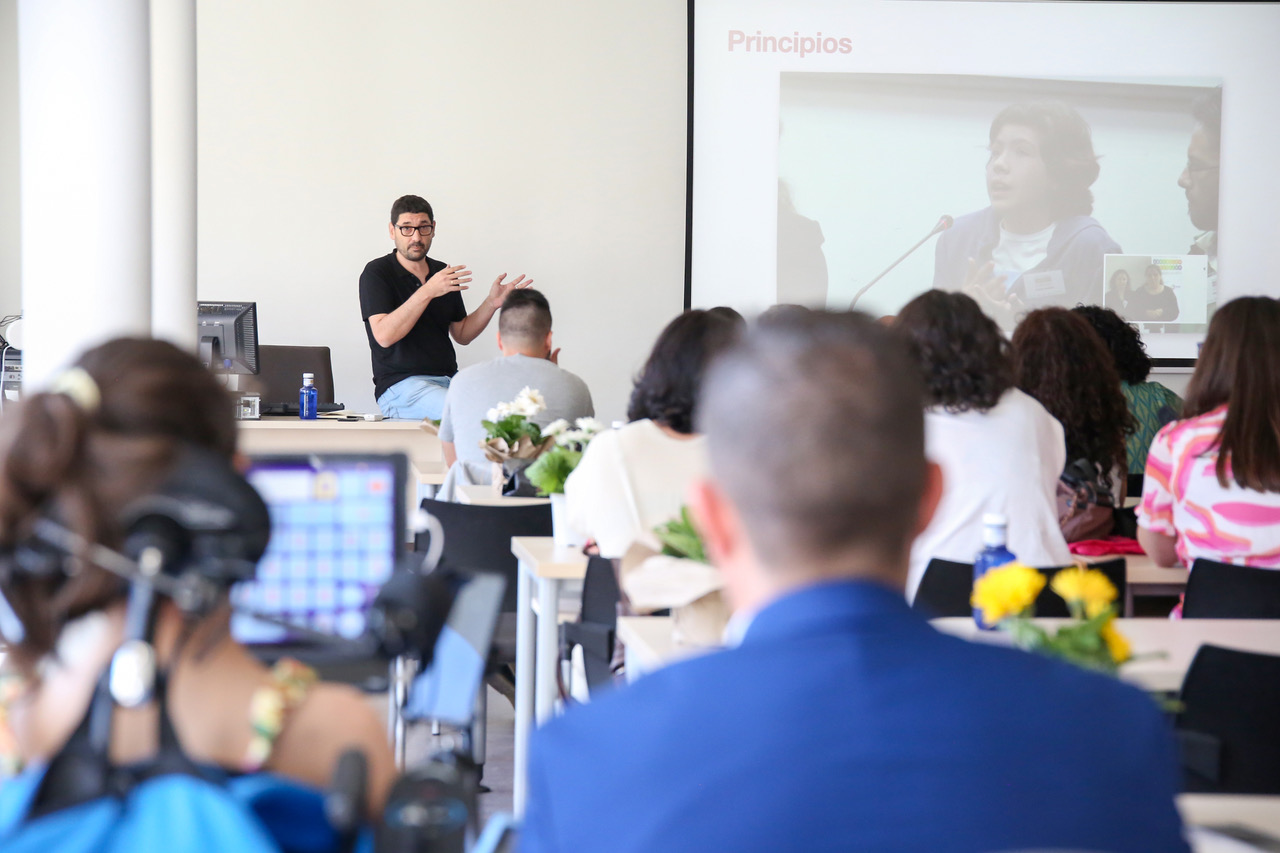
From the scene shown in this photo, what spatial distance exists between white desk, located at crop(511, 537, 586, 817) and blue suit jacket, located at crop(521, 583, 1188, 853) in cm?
188

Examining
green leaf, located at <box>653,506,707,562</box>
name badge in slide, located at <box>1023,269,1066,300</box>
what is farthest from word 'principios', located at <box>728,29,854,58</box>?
green leaf, located at <box>653,506,707,562</box>

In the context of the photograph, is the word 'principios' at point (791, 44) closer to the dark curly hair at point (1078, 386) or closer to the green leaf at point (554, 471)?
the dark curly hair at point (1078, 386)

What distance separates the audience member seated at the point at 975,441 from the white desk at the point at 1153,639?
418 millimetres

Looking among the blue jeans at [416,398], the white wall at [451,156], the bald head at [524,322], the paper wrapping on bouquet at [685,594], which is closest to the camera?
the paper wrapping on bouquet at [685,594]

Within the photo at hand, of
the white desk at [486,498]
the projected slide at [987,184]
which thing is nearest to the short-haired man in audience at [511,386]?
the white desk at [486,498]

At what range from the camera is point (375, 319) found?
598cm

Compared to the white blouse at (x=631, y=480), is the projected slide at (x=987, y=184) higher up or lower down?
higher up

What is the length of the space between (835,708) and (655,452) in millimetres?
1845

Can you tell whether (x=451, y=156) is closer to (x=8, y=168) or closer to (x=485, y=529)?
(x=8, y=168)

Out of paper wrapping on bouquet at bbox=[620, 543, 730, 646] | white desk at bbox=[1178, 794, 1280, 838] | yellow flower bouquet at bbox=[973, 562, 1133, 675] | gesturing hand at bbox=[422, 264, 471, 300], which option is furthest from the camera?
gesturing hand at bbox=[422, 264, 471, 300]

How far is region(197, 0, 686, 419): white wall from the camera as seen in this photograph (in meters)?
6.63

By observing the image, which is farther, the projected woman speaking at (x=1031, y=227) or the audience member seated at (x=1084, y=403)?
the projected woman speaking at (x=1031, y=227)

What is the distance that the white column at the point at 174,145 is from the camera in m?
4.27

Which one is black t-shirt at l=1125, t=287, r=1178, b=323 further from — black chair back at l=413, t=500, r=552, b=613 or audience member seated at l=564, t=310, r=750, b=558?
audience member seated at l=564, t=310, r=750, b=558
